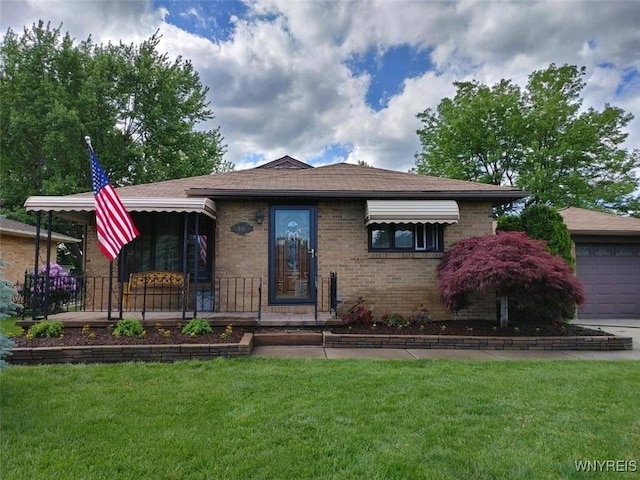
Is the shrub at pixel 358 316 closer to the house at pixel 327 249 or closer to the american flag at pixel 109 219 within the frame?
the house at pixel 327 249

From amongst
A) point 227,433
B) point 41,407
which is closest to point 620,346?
point 227,433

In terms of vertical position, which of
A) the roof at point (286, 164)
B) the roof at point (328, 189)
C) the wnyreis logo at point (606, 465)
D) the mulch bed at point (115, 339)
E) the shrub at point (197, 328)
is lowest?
the wnyreis logo at point (606, 465)

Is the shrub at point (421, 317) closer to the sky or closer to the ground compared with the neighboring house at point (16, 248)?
closer to the ground

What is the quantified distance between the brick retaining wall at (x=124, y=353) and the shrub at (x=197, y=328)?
0.73 meters

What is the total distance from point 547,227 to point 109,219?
30.6 ft

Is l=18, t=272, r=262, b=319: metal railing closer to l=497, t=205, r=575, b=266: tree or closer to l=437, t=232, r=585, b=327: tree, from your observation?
l=437, t=232, r=585, b=327: tree

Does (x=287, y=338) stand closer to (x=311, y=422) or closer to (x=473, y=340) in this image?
(x=473, y=340)

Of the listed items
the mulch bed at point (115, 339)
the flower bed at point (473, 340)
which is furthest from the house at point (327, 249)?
the mulch bed at point (115, 339)

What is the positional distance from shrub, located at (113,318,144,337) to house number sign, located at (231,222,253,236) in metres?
2.93

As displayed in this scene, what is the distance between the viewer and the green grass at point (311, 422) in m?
2.77

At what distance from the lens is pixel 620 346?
698cm

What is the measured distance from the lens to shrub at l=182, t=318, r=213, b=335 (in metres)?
6.60

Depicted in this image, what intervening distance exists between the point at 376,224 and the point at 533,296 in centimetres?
349

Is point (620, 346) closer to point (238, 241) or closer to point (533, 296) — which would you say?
point (533, 296)
